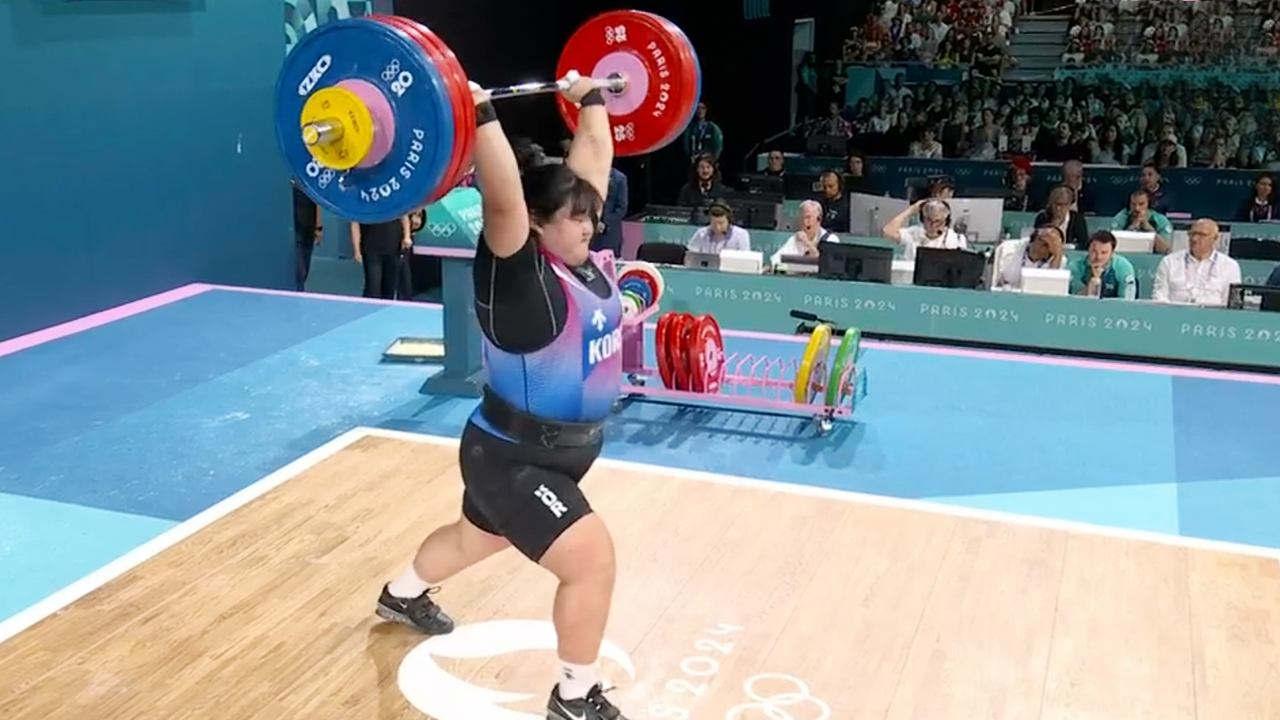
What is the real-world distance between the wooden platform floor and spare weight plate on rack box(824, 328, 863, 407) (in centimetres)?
89

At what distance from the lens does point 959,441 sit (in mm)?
5566

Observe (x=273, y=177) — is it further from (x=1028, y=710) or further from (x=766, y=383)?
(x=1028, y=710)

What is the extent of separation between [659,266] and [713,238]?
663mm

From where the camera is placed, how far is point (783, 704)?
11.0 ft

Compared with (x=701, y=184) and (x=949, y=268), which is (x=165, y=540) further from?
(x=701, y=184)

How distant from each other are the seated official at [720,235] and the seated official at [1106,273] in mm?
2008

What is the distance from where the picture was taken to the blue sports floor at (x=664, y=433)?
480cm

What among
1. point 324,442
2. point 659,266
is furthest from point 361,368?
point 659,266

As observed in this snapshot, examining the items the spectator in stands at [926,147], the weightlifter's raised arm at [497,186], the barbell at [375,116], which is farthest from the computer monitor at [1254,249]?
the weightlifter's raised arm at [497,186]

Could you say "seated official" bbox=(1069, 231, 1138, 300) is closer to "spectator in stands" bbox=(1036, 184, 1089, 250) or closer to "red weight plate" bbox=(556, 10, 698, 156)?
"spectator in stands" bbox=(1036, 184, 1089, 250)

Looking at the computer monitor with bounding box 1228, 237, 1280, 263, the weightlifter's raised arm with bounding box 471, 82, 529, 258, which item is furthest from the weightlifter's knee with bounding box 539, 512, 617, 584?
the computer monitor with bounding box 1228, 237, 1280, 263

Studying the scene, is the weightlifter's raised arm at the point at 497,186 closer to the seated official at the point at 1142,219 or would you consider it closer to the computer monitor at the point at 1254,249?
the seated official at the point at 1142,219

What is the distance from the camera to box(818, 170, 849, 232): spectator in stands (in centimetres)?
913

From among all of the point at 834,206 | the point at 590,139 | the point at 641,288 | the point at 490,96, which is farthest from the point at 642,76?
the point at 834,206
